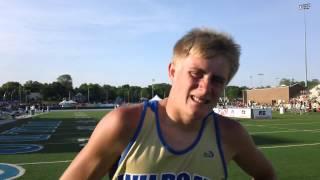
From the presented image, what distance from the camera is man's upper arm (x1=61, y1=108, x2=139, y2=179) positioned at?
84.6 inches

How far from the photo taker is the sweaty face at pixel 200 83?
2.15m

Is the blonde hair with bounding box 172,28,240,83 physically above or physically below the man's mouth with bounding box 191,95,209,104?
above

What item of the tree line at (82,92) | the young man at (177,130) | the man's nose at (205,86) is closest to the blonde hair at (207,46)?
the young man at (177,130)

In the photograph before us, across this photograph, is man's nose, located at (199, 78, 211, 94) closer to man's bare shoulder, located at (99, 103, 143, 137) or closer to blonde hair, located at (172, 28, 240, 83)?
blonde hair, located at (172, 28, 240, 83)

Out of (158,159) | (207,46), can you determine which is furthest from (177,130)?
(207,46)

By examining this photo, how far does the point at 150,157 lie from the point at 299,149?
1463 centimetres

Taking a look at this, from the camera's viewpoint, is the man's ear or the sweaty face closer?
the sweaty face

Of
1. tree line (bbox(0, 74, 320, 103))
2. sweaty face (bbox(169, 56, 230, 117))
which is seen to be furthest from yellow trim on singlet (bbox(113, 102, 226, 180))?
tree line (bbox(0, 74, 320, 103))

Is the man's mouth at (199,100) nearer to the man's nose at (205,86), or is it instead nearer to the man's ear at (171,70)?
the man's nose at (205,86)

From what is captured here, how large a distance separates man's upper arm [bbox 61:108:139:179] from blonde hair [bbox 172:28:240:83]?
36 centimetres

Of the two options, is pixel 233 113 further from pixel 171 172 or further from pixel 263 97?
pixel 263 97

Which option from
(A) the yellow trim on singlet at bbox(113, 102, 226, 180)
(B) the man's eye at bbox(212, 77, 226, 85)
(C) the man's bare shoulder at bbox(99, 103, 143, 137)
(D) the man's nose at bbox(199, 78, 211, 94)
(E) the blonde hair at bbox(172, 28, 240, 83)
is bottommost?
(A) the yellow trim on singlet at bbox(113, 102, 226, 180)

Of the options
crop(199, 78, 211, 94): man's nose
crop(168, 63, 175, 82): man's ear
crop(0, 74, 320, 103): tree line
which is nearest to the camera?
crop(199, 78, 211, 94): man's nose

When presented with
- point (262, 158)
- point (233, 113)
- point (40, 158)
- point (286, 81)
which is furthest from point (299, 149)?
point (286, 81)
